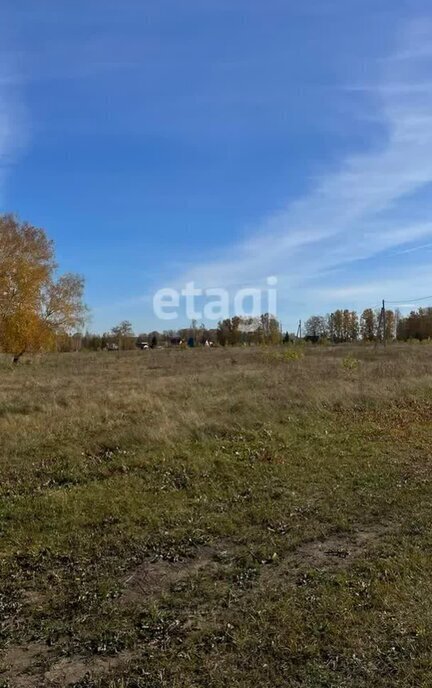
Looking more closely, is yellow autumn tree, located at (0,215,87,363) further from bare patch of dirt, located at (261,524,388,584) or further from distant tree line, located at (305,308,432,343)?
distant tree line, located at (305,308,432,343)

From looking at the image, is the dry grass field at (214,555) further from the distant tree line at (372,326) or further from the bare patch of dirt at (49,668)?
the distant tree line at (372,326)

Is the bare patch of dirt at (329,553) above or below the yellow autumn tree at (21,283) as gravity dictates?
below

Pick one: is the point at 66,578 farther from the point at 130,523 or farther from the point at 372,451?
the point at 372,451

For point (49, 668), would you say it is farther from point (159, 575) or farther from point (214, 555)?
point (214, 555)

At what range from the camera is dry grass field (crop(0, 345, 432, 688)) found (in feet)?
9.62

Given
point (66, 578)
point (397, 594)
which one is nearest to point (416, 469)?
point (397, 594)

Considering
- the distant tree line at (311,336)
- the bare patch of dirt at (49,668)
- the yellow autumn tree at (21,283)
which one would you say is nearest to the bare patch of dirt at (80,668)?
the bare patch of dirt at (49,668)

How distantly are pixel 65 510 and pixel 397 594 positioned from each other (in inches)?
138

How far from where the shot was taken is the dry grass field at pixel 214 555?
9.62 feet

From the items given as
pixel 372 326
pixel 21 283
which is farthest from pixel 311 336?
pixel 21 283

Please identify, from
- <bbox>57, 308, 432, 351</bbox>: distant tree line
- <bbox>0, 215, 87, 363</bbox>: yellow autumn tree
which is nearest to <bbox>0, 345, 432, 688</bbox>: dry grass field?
<bbox>0, 215, 87, 363</bbox>: yellow autumn tree

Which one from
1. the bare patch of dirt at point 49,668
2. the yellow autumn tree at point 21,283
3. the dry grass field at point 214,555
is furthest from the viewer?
the yellow autumn tree at point 21,283

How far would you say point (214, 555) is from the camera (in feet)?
14.9

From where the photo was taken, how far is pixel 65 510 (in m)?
5.65
